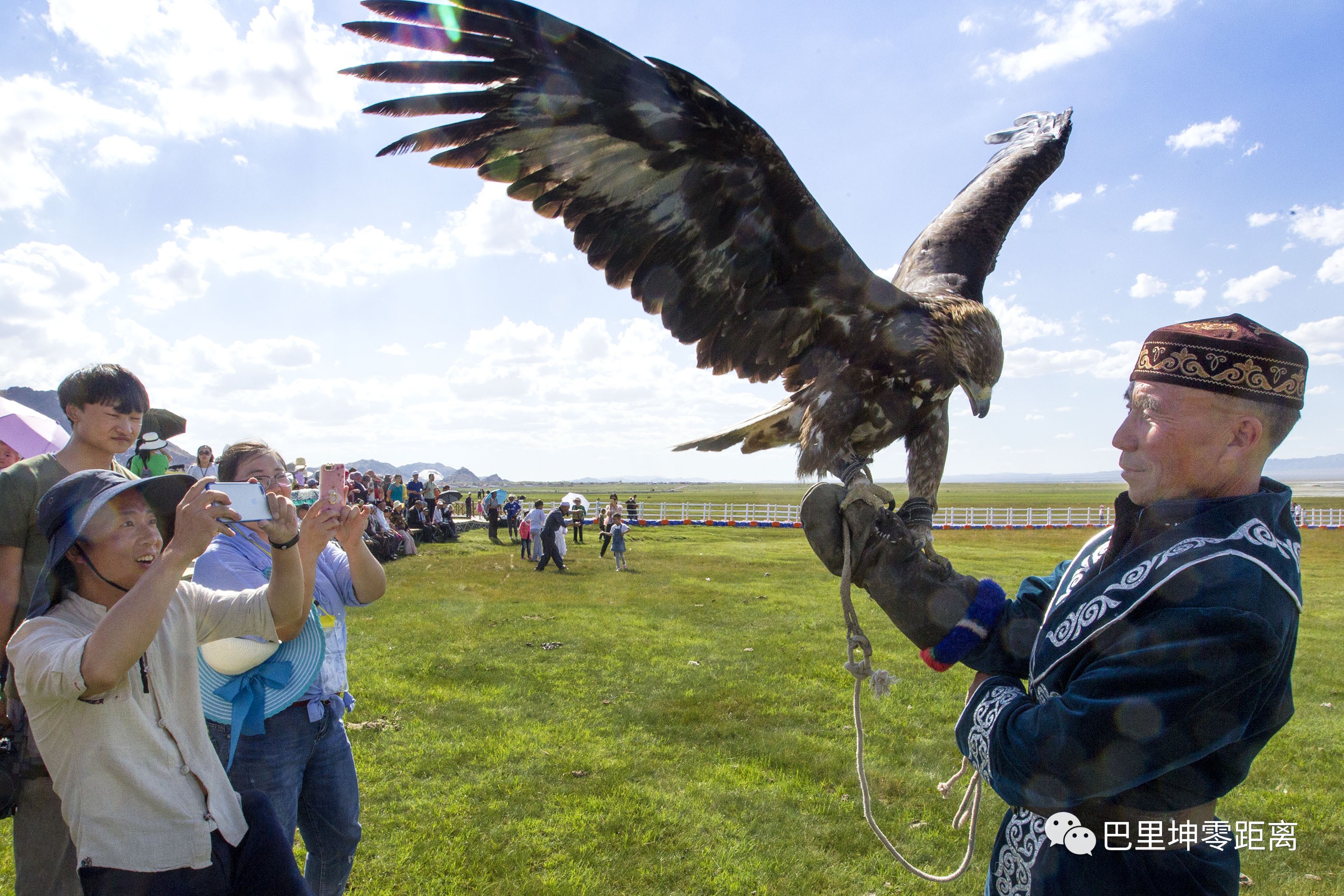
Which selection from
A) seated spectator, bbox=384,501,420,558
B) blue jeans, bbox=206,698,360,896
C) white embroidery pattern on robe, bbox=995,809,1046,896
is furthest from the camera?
seated spectator, bbox=384,501,420,558

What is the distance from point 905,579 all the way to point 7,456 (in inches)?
127

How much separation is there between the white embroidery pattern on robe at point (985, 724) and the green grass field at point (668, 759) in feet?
8.03

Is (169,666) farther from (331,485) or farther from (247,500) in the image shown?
(331,485)

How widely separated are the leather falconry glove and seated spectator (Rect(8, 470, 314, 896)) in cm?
154

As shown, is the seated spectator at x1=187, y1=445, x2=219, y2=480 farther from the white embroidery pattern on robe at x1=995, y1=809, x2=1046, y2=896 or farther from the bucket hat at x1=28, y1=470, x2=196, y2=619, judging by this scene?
the white embroidery pattern on robe at x1=995, y1=809, x2=1046, y2=896

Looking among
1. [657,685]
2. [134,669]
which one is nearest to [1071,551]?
[657,685]

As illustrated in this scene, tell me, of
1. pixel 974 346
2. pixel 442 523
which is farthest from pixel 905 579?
pixel 442 523

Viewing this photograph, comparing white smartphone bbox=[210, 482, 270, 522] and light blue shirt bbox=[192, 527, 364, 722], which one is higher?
white smartphone bbox=[210, 482, 270, 522]

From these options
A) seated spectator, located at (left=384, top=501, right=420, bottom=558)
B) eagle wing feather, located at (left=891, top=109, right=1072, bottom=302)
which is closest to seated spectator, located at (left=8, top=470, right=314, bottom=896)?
eagle wing feather, located at (left=891, top=109, right=1072, bottom=302)

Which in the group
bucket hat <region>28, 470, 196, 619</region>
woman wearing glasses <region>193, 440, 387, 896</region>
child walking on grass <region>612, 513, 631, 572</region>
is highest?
bucket hat <region>28, 470, 196, 619</region>

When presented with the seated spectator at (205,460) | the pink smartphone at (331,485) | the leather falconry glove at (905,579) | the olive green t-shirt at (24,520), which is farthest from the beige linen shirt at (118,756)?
the seated spectator at (205,460)

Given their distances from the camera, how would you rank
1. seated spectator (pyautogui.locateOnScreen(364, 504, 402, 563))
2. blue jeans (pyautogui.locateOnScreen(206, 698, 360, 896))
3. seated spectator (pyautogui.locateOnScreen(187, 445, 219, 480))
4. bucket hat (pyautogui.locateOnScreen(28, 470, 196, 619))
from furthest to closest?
1. seated spectator (pyautogui.locateOnScreen(364, 504, 402, 563))
2. seated spectator (pyautogui.locateOnScreen(187, 445, 219, 480))
3. blue jeans (pyautogui.locateOnScreen(206, 698, 360, 896))
4. bucket hat (pyautogui.locateOnScreen(28, 470, 196, 619))

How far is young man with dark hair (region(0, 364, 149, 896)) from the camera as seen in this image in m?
1.88

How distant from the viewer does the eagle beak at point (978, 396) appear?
2812 millimetres
